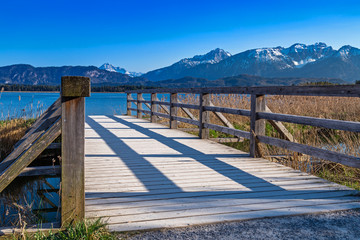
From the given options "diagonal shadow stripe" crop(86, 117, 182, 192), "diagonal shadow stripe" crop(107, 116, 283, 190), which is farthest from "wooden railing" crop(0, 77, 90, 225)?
"diagonal shadow stripe" crop(107, 116, 283, 190)

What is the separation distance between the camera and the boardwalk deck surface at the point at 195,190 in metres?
2.51

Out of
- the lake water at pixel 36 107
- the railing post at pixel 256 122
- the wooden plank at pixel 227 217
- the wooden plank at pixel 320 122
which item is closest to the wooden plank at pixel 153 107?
the lake water at pixel 36 107

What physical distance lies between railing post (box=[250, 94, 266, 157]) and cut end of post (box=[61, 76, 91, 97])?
3065 millimetres

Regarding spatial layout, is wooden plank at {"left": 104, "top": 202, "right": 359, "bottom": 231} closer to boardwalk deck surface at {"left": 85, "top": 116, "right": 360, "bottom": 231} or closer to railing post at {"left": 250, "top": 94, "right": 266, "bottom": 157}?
boardwalk deck surface at {"left": 85, "top": 116, "right": 360, "bottom": 231}

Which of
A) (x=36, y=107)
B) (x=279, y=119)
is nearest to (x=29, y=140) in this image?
(x=279, y=119)

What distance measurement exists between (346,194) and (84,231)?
2.33 metres

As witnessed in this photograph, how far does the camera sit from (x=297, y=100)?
11188 mm

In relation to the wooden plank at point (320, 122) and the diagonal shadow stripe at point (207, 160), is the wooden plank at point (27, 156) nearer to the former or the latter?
the diagonal shadow stripe at point (207, 160)

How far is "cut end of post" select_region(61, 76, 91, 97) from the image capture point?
2049mm

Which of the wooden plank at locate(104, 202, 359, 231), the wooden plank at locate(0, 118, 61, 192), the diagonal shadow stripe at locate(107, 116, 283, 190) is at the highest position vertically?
the wooden plank at locate(0, 118, 61, 192)

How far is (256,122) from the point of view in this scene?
4.70 metres

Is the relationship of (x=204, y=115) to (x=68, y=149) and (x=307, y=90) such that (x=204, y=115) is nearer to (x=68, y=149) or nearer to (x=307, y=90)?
(x=307, y=90)

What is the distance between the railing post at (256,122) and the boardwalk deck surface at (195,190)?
0.58ft

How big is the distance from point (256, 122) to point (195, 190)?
1.93 m
